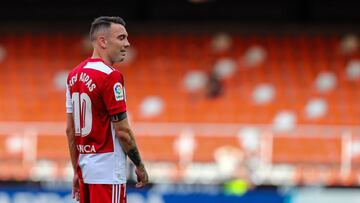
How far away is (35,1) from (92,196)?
12093 mm

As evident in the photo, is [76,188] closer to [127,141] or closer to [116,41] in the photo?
[127,141]

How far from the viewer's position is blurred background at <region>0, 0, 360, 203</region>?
Result: 13.2 metres

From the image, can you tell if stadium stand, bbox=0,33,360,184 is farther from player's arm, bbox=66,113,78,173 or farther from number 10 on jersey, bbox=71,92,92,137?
number 10 on jersey, bbox=71,92,92,137

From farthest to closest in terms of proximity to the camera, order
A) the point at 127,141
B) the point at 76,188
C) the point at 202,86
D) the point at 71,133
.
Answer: the point at 202,86, the point at 76,188, the point at 71,133, the point at 127,141

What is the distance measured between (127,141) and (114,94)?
289 mm

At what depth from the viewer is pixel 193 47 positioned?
16.0 metres

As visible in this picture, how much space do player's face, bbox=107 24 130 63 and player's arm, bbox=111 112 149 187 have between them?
37 centimetres

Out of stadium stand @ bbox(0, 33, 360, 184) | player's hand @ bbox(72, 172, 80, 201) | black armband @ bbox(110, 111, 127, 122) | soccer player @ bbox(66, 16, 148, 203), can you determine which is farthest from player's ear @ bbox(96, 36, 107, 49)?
stadium stand @ bbox(0, 33, 360, 184)

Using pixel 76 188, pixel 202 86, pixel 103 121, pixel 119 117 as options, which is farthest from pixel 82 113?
pixel 202 86

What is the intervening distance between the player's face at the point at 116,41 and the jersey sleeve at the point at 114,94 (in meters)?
0.20

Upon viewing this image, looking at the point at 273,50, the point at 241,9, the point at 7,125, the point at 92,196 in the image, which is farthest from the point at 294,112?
the point at 92,196

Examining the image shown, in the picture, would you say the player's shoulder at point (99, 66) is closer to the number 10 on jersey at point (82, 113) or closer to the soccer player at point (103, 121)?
the soccer player at point (103, 121)

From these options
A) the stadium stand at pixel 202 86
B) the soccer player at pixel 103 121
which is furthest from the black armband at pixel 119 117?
the stadium stand at pixel 202 86

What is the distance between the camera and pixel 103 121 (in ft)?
16.3
